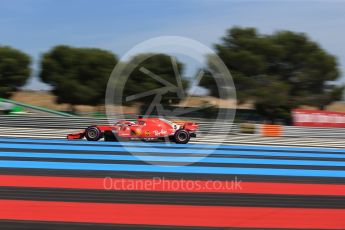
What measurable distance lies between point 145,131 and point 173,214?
7460 mm

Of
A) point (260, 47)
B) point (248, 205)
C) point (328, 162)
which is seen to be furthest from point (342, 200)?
point (260, 47)

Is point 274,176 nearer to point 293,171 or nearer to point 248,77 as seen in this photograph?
point 293,171

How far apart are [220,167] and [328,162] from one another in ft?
10.3

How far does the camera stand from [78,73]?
30484 millimetres

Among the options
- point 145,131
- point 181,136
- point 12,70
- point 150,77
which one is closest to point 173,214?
point 145,131

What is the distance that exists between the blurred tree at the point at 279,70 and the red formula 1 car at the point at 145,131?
16103 mm

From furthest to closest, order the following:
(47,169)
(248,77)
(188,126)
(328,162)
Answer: (248,77), (188,126), (328,162), (47,169)

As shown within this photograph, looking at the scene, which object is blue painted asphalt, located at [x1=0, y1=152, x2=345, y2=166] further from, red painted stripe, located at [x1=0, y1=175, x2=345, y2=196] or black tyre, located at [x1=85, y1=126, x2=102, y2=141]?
black tyre, located at [x1=85, y1=126, x2=102, y2=141]

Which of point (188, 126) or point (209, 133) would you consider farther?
point (209, 133)

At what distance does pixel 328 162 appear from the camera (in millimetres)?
10398

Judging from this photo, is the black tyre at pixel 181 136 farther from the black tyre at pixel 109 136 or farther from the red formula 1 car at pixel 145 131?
the black tyre at pixel 109 136

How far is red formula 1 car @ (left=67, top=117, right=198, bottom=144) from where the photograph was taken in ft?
40.8

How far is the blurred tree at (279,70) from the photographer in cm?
2852

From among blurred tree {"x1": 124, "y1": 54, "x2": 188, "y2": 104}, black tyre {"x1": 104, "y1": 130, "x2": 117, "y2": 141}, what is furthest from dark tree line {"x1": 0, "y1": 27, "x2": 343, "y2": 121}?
black tyre {"x1": 104, "y1": 130, "x2": 117, "y2": 141}
